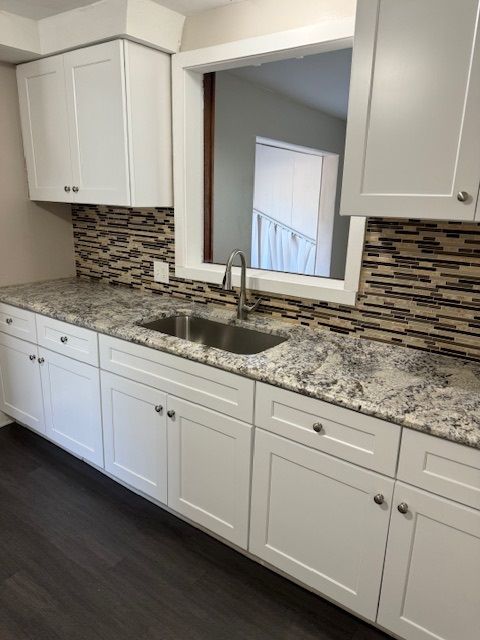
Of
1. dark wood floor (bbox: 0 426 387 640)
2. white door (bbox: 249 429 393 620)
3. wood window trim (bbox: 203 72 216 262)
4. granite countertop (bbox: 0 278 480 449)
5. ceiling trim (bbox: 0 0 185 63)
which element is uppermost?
ceiling trim (bbox: 0 0 185 63)

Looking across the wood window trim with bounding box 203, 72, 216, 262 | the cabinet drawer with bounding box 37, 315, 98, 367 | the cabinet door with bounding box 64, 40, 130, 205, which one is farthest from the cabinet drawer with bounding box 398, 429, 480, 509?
the cabinet door with bounding box 64, 40, 130, 205

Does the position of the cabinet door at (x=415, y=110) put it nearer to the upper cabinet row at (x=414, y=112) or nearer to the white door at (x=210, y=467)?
the upper cabinet row at (x=414, y=112)

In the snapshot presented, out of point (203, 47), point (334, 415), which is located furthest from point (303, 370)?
point (203, 47)

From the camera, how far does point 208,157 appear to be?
241cm

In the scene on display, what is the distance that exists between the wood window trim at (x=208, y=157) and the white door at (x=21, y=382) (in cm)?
110

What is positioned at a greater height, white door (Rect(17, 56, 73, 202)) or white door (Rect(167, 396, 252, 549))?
white door (Rect(17, 56, 73, 202))

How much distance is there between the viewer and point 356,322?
1938mm

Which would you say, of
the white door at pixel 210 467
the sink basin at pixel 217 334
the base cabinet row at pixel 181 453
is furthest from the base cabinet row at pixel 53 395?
the white door at pixel 210 467

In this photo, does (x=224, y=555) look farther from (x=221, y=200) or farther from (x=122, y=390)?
(x=221, y=200)

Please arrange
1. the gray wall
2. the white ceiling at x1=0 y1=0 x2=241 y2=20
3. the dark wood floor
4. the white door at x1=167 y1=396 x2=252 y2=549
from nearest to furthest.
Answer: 1. the dark wood floor
2. the white door at x1=167 y1=396 x2=252 y2=549
3. the white ceiling at x1=0 y1=0 x2=241 y2=20
4. the gray wall

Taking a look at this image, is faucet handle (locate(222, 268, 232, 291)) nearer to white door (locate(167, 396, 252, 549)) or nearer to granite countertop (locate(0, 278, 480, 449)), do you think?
granite countertop (locate(0, 278, 480, 449))

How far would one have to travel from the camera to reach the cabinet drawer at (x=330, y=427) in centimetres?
134

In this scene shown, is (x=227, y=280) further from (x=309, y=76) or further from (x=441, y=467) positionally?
(x=309, y=76)

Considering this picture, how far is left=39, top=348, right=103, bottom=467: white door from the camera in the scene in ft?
7.26
